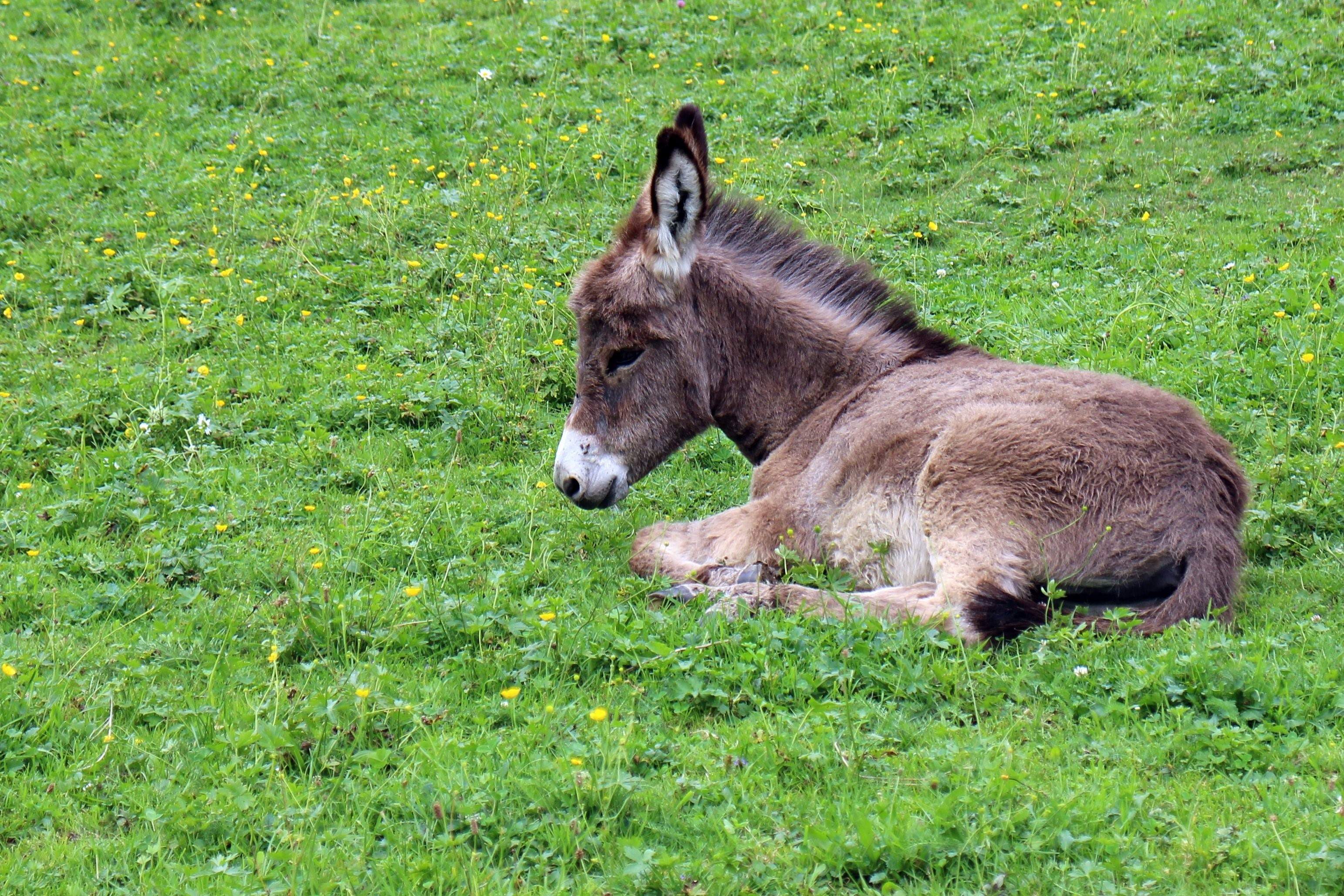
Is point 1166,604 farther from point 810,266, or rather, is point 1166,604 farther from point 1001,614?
point 810,266

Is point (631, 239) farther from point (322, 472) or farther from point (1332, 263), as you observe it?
point (1332, 263)

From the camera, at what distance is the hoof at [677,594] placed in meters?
4.84

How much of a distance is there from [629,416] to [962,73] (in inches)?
296

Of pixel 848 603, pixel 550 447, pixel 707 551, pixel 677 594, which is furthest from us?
pixel 550 447

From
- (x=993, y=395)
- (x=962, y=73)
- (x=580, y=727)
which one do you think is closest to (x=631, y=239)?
(x=993, y=395)

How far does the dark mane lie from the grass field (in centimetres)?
113

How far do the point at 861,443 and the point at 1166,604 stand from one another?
1.43 m

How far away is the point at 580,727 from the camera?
3826 millimetres

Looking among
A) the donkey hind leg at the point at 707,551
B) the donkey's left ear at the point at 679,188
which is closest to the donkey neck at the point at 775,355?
the donkey's left ear at the point at 679,188

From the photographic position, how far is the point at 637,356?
5.59m

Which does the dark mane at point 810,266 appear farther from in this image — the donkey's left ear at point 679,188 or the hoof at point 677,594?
the hoof at point 677,594

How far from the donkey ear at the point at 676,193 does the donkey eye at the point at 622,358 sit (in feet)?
1.38

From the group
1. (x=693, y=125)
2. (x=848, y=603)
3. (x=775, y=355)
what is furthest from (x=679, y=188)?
(x=848, y=603)

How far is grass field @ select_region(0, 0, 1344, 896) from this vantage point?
3305 millimetres
